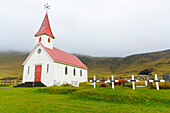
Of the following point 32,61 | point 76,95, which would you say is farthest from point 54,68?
point 76,95

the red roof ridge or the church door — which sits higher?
the red roof ridge

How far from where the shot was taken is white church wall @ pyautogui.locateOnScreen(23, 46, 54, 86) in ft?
67.6

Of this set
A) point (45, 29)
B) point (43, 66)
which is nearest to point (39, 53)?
point (43, 66)

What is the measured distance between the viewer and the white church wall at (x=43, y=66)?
2059cm

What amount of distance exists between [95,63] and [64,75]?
156315 mm

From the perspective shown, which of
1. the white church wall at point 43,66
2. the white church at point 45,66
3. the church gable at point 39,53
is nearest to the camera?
the white church wall at point 43,66

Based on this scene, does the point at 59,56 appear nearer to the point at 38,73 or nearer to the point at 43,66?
the point at 43,66

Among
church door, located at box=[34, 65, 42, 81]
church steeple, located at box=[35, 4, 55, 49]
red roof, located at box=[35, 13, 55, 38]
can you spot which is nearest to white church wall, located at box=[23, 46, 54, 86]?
church door, located at box=[34, 65, 42, 81]

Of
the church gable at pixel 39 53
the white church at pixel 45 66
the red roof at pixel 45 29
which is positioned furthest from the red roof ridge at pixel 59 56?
the red roof at pixel 45 29

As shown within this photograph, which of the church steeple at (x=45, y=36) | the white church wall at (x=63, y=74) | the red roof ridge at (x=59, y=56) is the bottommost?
the white church wall at (x=63, y=74)

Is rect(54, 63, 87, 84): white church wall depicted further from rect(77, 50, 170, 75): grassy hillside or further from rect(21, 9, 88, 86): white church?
rect(77, 50, 170, 75): grassy hillside

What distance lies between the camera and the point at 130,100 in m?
6.97

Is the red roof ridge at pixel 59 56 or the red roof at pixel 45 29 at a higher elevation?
the red roof at pixel 45 29

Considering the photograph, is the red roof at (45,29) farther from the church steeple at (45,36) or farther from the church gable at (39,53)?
the church gable at (39,53)
